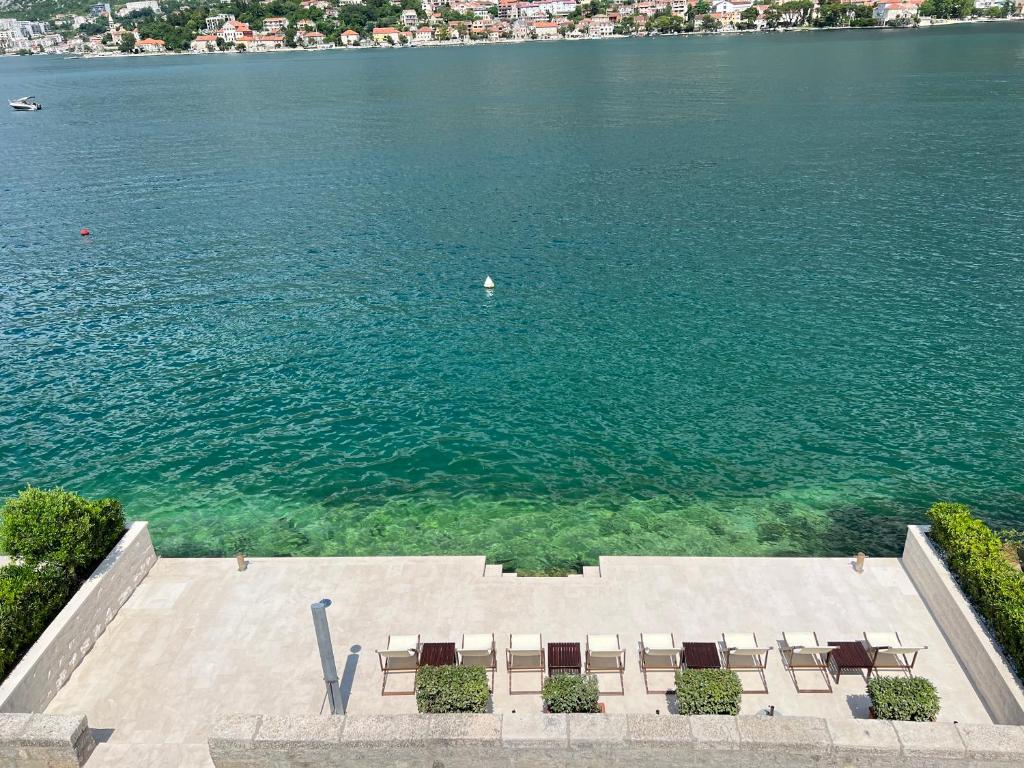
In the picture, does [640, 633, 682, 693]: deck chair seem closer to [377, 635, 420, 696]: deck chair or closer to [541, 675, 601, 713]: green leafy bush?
[541, 675, 601, 713]: green leafy bush

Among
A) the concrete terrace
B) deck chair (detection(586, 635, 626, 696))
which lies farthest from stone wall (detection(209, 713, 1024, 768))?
deck chair (detection(586, 635, 626, 696))

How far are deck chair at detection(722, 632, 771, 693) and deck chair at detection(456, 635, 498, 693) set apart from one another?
218 inches

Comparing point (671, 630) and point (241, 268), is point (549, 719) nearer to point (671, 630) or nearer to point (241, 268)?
point (671, 630)

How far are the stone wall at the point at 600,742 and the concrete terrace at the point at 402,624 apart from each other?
9.02 ft

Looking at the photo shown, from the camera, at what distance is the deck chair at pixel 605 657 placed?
17.3 m

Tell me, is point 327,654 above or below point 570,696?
above

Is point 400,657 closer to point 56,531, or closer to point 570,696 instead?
point 570,696

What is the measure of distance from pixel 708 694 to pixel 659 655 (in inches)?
85.0

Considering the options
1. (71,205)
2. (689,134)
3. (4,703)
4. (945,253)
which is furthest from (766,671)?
(689,134)

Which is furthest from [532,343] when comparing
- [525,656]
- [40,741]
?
[40,741]

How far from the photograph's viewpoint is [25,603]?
1741cm

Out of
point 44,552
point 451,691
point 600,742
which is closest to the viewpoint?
point 600,742

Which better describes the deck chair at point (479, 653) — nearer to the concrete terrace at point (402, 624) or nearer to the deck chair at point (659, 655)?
the concrete terrace at point (402, 624)

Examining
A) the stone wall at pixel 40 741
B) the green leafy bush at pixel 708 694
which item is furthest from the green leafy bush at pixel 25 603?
the green leafy bush at pixel 708 694
